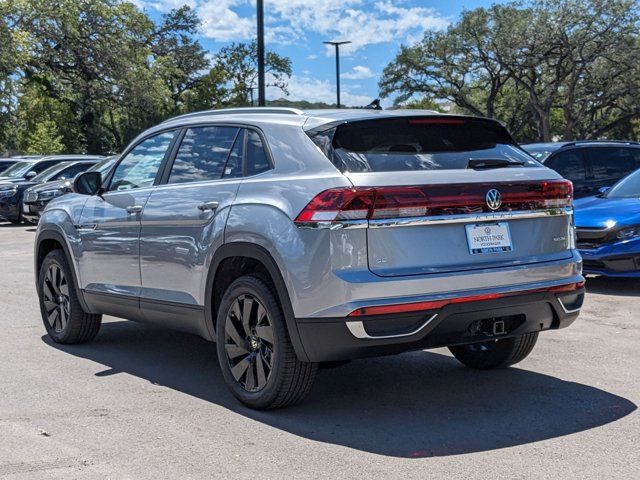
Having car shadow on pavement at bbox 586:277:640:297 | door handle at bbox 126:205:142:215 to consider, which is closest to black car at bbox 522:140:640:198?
car shadow on pavement at bbox 586:277:640:297

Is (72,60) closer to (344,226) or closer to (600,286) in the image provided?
(600,286)

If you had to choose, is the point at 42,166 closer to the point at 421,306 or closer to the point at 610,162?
the point at 610,162

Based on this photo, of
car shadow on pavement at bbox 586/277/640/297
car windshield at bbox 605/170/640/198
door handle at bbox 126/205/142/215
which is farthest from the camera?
car windshield at bbox 605/170/640/198

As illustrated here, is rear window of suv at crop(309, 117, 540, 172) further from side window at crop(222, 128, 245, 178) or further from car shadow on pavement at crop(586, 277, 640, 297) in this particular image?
car shadow on pavement at crop(586, 277, 640, 297)

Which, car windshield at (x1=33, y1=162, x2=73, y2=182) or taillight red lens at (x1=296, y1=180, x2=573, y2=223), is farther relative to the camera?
car windshield at (x1=33, y1=162, x2=73, y2=182)

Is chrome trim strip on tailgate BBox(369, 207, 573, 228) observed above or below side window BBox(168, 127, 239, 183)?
below

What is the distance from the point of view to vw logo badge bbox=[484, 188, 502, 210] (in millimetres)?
4863

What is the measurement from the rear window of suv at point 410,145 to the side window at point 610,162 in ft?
27.1

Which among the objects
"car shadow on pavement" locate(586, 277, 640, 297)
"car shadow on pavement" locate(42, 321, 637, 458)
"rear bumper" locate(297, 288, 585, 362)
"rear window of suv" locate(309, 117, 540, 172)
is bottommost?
"car shadow on pavement" locate(586, 277, 640, 297)

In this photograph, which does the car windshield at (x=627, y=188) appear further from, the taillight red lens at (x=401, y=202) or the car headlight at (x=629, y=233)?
the taillight red lens at (x=401, y=202)

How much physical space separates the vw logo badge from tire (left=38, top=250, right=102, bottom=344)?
146 inches

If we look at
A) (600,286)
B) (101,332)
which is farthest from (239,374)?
(600,286)

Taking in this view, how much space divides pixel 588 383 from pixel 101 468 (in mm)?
3250

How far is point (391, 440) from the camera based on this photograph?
4.63 m
